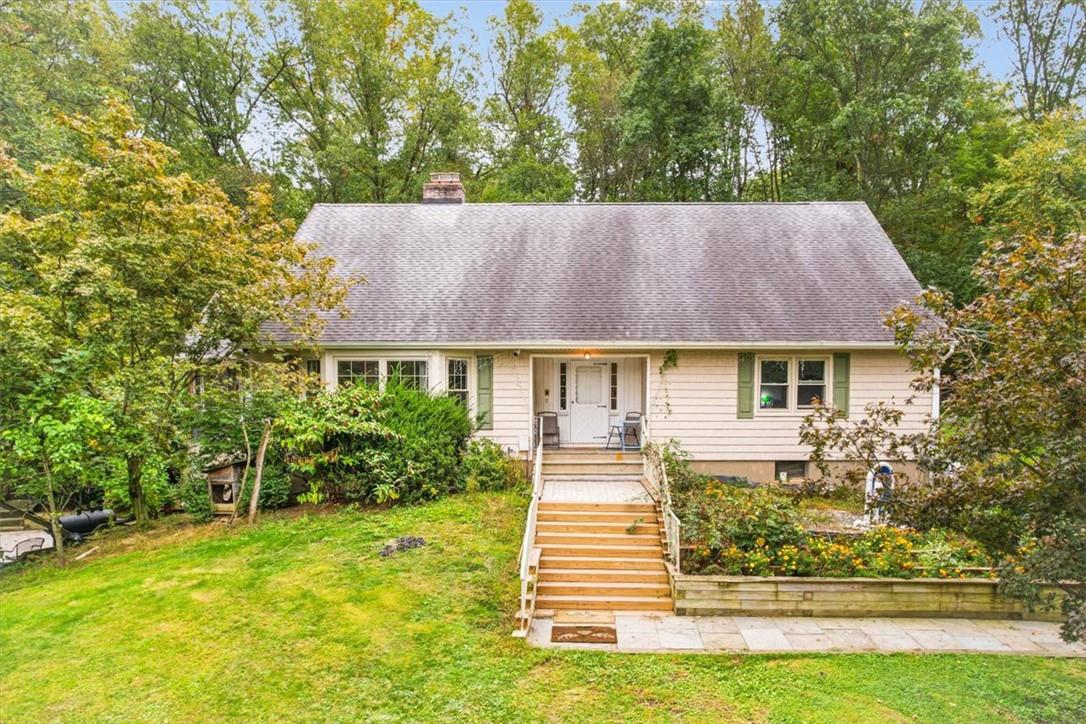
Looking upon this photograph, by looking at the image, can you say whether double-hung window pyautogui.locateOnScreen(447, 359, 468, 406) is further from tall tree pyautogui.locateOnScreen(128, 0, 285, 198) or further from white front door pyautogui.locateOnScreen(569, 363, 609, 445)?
tall tree pyautogui.locateOnScreen(128, 0, 285, 198)

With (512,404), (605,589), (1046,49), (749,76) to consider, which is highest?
(749,76)

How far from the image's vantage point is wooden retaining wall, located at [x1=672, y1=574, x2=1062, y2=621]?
22.5ft

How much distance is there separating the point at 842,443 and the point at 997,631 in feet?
11.3

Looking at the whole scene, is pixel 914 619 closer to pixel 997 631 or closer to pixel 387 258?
pixel 997 631

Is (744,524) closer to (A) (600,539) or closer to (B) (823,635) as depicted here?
(B) (823,635)

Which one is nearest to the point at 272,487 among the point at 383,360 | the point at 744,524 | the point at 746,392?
the point at 383,360

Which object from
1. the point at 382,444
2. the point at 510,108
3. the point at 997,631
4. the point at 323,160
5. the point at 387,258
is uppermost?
the point at 510,108

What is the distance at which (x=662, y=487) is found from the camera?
28.7ft

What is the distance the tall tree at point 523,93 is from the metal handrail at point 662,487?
59.2ft

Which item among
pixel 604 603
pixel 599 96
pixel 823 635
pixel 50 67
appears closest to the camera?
pixel 823 635

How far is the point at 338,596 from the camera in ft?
22.2

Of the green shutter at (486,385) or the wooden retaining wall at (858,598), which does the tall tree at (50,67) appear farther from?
the wooden retaining wall at (858,598)

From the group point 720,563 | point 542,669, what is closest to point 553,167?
point 720,563

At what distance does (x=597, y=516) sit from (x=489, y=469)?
2.82 metres
